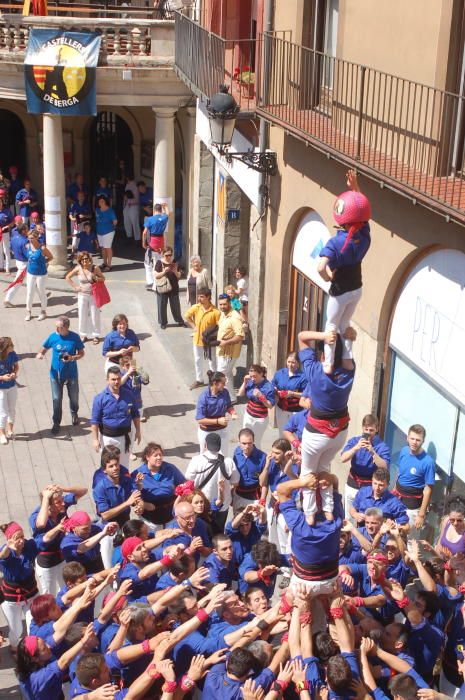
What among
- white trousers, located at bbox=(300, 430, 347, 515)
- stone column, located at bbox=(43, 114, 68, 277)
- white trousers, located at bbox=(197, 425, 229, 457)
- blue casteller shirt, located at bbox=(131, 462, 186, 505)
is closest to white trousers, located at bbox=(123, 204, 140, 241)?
stone column, located at bbox=(43, 114, 68, 277)

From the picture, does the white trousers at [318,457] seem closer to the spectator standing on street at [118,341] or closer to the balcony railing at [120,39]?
the spectator standing on street at [118,341]

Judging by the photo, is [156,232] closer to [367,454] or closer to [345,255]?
[367,454]

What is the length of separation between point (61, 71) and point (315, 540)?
16.0 metres

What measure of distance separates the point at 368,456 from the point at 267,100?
18.7 ft

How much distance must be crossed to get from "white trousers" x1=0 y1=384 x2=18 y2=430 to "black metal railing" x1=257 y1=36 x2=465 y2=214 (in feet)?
16.9

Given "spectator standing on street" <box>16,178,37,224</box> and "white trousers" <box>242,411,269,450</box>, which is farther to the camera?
"spectator standing on street" <box>16,178,37,224</box>

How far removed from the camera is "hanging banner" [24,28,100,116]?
20922mm

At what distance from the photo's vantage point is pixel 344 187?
12141 mm

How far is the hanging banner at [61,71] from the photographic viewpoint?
20922 millimetres

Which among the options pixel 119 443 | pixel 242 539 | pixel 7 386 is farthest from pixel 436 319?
pixel 7 386

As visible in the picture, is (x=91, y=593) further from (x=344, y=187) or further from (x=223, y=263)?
(x=223, y=263)

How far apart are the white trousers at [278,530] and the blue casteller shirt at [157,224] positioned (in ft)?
34.5

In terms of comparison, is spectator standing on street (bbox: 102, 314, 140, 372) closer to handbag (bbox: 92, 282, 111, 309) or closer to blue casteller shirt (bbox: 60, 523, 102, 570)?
handbag (bbox: 92, 282, 111, 309)

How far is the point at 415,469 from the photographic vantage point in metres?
A: 10.7
